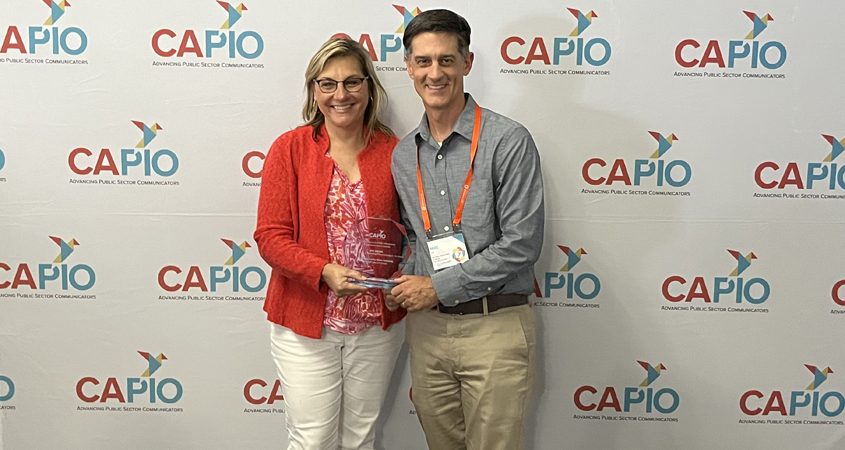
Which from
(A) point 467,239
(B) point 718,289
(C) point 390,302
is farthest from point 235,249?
(B) point 718,289

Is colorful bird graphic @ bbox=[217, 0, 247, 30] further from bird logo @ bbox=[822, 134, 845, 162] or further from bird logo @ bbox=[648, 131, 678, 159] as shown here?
bird logo @ bbox=[822, 134, 845, 162]

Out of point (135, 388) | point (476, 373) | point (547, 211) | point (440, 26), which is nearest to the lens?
point (440, 26)

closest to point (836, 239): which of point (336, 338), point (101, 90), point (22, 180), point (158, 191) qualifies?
point (336, 338)

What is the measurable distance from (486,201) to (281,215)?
0.66 m

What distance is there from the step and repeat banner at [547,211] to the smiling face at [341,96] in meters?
0.34

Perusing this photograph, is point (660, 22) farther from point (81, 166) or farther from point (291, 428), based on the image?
point (81, 166)

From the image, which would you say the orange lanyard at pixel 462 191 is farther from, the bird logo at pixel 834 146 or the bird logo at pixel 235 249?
the bird logo at pixel 834 146

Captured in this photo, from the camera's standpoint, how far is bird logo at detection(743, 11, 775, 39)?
257 cm

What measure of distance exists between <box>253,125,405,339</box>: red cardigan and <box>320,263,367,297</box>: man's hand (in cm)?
4

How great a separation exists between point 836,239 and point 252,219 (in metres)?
2.16

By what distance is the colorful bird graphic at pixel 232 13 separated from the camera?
8.44ft

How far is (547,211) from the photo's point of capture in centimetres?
267

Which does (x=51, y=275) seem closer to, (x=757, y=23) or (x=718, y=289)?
(x=718, y=289)

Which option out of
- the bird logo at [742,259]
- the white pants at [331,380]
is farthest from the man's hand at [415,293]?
the bird logo at [742,259]
